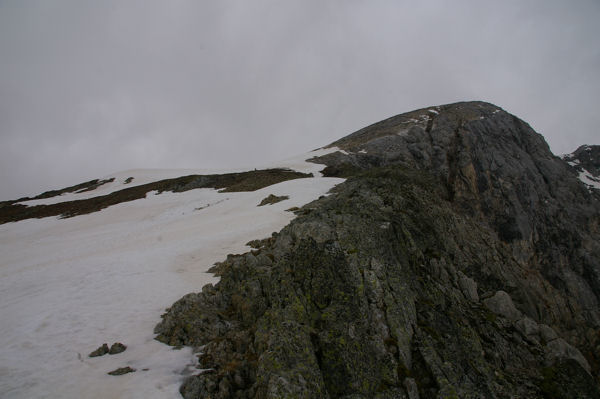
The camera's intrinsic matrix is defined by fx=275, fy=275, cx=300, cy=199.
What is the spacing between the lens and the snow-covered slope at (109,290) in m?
7.18

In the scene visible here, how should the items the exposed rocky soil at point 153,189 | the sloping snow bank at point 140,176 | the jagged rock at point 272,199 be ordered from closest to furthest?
1. the jagged rock at point 272,199
2. the exposed rocky soil at point 153,189
3. the sloping snow bank at point 140,176

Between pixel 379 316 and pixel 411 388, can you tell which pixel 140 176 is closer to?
pixel 379 316

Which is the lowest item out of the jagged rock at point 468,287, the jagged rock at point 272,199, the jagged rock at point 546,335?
the jagged rock at point 546,335

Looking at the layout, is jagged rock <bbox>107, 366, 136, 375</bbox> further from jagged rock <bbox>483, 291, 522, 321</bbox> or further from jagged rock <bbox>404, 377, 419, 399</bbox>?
jagged rock <bbox>483, 291, 522, 321</bbox>

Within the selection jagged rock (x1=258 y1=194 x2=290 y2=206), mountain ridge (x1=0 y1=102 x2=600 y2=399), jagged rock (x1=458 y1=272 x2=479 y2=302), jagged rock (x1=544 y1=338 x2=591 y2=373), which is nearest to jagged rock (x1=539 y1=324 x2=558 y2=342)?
mountain ridge (x1=0 y1=102 x2=600 y2=399)

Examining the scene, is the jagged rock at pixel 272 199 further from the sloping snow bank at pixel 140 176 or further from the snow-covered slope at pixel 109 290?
the sloping snow bank at pixel 140 176

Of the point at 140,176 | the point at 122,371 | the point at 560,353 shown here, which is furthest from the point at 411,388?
the point at 140,176

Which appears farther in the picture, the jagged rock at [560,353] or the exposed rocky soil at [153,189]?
the exposed rocky soil at [153,189]

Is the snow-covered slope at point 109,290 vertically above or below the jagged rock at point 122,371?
above

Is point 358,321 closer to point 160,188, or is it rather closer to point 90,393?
point 90,393

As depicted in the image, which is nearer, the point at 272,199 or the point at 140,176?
the point at 272,199

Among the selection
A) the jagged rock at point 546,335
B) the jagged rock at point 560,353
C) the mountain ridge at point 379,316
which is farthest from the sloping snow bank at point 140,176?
the jagged rock at point 560,353

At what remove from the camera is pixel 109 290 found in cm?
1284

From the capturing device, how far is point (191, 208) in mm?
34219
